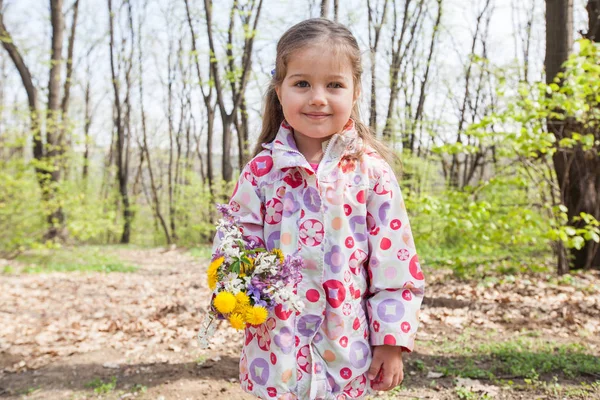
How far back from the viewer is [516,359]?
3.36 m

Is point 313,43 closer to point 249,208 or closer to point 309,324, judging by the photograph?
point 249,208

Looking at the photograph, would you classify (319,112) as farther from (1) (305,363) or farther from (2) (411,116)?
(2) (411,116)

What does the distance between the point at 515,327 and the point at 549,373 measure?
4.08 feet

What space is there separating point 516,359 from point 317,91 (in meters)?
2.89

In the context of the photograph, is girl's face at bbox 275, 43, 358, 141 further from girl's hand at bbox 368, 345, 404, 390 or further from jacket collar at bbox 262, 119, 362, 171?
girl's hand at bbox 368, 345, 404, 390

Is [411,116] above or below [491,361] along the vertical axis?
above

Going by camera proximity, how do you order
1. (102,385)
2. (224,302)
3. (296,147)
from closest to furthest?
(224,302) < (296,147) < (102,385)

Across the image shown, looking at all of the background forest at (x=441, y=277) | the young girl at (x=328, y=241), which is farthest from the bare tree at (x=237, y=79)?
the young girl at (x=328, y=241)

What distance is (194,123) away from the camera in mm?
26516

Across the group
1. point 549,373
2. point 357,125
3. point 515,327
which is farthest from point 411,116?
point 357,125

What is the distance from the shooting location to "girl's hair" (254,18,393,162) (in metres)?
1.58

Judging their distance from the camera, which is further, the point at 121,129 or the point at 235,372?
the point at 121,129

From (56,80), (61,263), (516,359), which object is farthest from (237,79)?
(516,359)

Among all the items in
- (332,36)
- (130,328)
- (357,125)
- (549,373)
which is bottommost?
(130,328)
